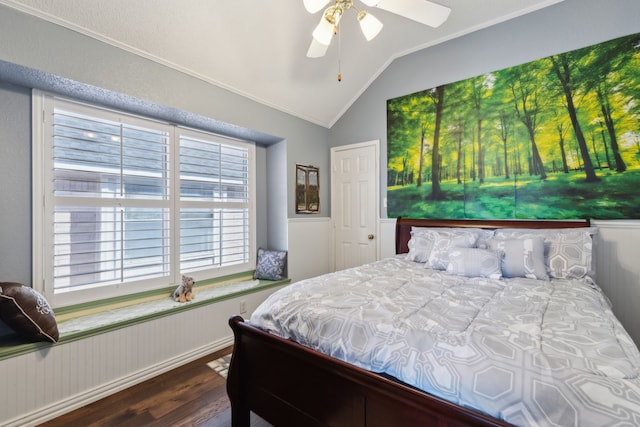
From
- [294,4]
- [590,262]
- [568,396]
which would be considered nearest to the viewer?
[568,396]

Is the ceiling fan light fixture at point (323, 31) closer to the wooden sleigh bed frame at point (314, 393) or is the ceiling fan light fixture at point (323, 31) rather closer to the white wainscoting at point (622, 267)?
the wooden sleigh bed frame at point (314, 393)

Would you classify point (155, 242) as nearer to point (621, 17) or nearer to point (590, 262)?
point (590, 262)

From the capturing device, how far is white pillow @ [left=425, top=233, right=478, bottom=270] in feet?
7.49

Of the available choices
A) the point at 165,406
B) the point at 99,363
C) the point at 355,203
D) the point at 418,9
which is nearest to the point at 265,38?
the point at 418,9

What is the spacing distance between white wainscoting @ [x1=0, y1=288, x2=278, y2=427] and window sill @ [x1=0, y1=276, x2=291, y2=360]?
1.6 inches

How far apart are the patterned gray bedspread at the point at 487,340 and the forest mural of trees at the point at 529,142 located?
106cm

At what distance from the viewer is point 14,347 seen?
1628 mm

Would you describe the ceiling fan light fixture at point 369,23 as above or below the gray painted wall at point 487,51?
below

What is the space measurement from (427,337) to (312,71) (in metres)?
2.90

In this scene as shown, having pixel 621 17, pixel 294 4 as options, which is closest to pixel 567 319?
pixel 621 17

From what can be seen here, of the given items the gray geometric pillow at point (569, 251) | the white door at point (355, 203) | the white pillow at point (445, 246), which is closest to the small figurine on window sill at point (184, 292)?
the white door at point (355, 203)

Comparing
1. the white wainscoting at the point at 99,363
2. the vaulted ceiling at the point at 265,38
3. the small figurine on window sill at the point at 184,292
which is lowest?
the white wainscoting at the point at 99,363

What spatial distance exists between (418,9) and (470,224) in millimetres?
1925

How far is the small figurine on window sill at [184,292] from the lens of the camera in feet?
8.16
